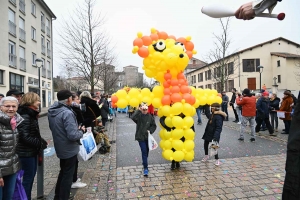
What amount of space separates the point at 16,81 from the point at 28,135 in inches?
902

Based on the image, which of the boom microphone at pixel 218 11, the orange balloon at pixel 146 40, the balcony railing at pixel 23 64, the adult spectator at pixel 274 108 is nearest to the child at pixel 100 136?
the orange balloon at pixel 146 40

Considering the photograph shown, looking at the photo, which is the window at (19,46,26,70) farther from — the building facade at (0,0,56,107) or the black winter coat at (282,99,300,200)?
the black winter coat at (282,99,300,200)

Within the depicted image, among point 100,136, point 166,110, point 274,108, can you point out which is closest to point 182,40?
point 166,110

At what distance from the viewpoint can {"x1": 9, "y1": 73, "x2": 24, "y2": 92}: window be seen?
2180 cm

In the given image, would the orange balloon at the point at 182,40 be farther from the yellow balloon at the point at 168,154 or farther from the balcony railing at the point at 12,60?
the balcony railing at the point at 12,60

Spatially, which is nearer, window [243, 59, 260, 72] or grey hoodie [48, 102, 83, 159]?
grey hoodie [48, 102, 83, 159]

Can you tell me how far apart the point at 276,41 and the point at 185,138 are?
37336 millimetres

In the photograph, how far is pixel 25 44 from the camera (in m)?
24.5

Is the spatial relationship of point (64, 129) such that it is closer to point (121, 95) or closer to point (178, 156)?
point (121, 95)

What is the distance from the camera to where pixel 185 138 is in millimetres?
5234

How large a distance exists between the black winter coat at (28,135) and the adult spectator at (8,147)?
0.95 ft

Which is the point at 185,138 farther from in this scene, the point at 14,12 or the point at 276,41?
the point at 276,41

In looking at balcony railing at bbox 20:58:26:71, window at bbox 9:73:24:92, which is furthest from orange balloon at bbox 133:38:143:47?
balcony railing at bbox 20:58:26:71

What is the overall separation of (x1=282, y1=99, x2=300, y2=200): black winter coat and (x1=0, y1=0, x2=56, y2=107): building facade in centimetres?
1815
